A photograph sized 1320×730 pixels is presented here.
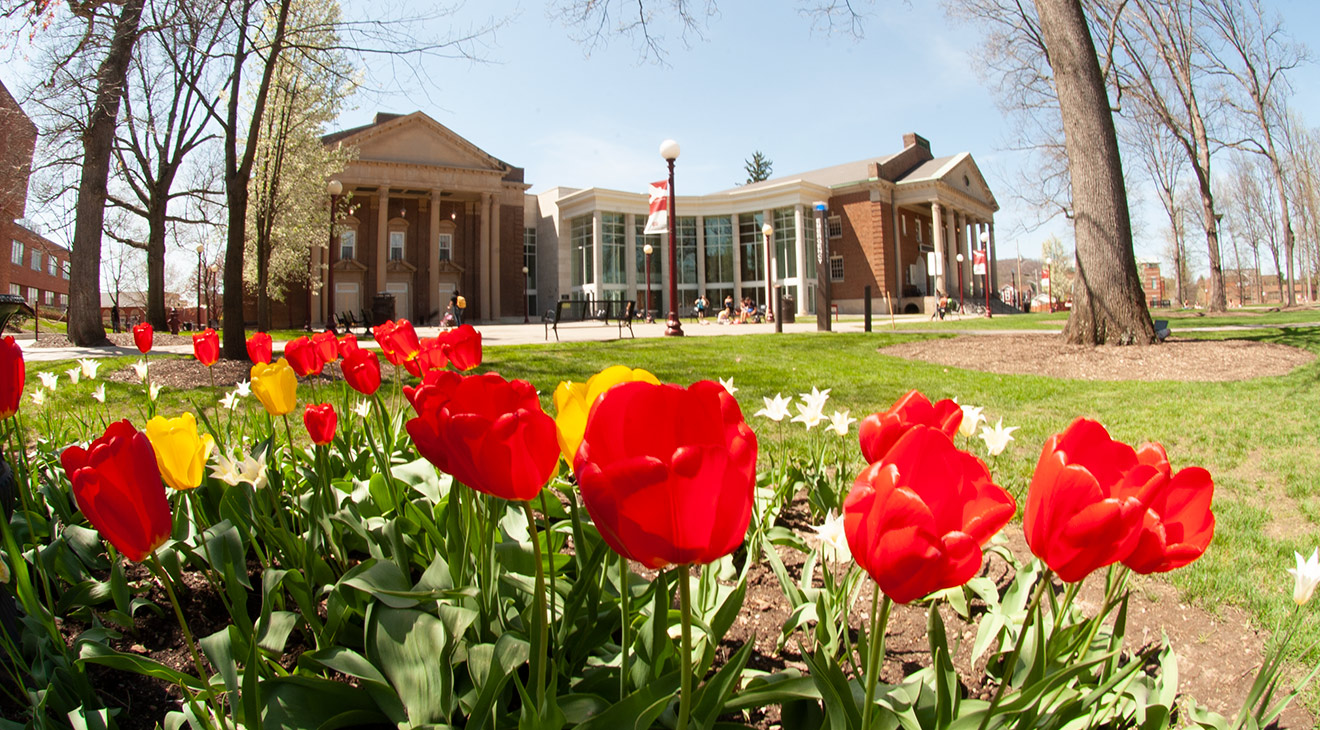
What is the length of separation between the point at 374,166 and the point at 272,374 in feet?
129

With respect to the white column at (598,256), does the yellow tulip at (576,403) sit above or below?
below

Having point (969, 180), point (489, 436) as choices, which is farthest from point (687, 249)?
point (489, 436)

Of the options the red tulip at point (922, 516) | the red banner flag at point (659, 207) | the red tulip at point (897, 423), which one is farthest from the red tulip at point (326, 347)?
the red banner flag at point (659, 207)

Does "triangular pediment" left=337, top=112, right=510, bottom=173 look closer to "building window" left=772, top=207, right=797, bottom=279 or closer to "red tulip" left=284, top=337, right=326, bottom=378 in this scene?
"building window" left=772, top=207, right=797, bottom=279

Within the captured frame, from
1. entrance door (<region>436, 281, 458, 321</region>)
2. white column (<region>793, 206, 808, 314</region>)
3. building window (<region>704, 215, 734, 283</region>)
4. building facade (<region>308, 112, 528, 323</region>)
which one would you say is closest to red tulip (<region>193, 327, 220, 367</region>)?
building facade (<region>308, 112, 528, 323</region>)

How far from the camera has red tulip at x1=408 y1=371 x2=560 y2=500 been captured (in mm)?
765

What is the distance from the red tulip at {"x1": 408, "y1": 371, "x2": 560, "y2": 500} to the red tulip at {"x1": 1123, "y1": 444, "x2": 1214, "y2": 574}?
70cm

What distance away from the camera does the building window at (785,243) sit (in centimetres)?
4150

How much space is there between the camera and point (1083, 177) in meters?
9.48

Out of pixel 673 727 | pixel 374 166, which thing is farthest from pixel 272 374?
pixel 374 166

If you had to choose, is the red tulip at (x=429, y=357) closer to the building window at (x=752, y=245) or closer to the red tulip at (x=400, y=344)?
the red tulip at (x=400, y=344)

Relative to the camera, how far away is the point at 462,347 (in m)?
1.98

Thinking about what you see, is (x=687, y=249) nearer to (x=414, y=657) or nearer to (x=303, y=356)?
(x=303, y=356)

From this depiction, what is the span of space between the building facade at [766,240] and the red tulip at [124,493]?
39.7 m
